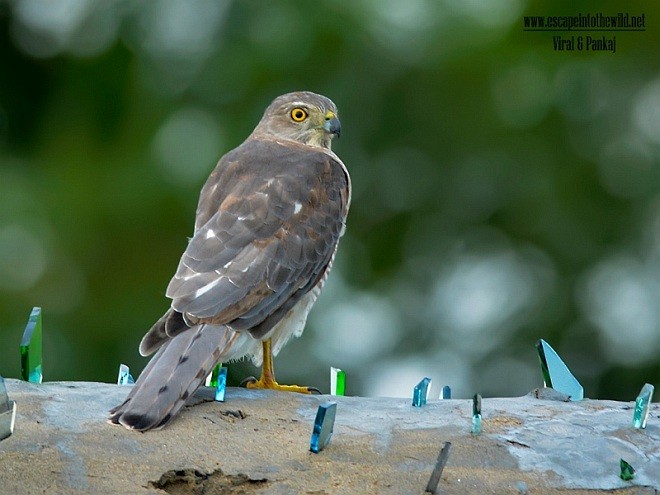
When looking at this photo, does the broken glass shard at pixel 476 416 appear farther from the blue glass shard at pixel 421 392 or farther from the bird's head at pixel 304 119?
the bird's head at pixel 304 119

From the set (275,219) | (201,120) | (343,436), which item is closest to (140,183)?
(201,120)

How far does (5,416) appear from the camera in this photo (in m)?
3.40

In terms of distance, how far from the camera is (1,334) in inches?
255

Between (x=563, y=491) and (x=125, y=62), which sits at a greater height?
(x=125, y=62)

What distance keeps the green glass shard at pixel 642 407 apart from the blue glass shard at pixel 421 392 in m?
0.55

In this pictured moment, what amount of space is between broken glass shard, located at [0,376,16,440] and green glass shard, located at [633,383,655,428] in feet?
5.10

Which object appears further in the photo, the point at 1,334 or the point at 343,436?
the point at 1,334

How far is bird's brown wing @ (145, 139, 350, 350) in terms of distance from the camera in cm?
429

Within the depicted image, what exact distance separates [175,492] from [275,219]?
5.05ft

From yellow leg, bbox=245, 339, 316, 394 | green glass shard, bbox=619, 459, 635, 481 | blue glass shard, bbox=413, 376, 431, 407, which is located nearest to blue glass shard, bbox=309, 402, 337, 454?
blue glass shard, bbox=413, 376, 431, 407

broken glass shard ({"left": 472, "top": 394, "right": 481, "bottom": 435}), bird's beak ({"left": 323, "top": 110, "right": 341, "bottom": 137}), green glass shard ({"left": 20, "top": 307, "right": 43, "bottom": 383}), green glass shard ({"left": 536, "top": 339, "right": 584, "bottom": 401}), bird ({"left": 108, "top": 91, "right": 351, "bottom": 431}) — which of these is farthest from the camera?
bird's beak ({"left": 323, "top": 110, "right": 341, "bottom": 137})

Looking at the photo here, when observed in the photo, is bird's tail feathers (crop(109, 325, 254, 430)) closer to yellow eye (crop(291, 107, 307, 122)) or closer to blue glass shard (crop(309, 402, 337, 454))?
blue glass shard (crop(309, 402, 337, 454))

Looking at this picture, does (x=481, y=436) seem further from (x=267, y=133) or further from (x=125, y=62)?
(x=125, y=62)

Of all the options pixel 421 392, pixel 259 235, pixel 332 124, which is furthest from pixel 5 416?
pixel 332 124
